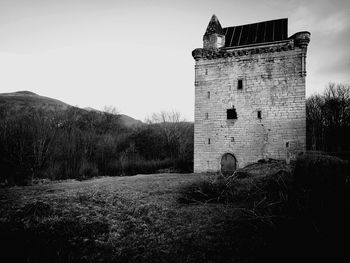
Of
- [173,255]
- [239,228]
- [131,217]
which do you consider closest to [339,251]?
[239,228]

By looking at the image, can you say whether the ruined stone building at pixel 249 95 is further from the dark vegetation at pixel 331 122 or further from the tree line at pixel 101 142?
the dark vegetation at pixel 331 122

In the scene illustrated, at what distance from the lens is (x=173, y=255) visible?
3504 mm

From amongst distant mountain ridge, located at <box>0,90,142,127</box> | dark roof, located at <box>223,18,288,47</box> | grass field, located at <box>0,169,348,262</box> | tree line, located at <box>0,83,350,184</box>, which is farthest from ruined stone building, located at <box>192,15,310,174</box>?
distant mountain ridge, located at <box>0,90,142,127</box>

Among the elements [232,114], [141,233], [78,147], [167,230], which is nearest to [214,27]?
[232,114]

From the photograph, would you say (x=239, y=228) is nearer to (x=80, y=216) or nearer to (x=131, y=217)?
(x=131, y=217)

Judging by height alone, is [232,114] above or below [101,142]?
above

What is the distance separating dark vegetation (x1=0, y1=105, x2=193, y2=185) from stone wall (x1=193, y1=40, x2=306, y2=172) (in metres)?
7.99

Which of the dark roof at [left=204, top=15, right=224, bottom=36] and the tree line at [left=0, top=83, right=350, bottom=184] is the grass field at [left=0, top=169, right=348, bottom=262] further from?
the dark roof at [left=204, top=15, right=224, bottom=36]

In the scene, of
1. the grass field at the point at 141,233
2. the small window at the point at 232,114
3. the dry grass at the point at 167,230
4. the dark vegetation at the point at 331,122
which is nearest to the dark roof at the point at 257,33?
the small window at the point at 232,114

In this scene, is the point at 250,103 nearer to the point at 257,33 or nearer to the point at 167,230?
the point at 257,33

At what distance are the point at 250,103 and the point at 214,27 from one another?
6.62 metres

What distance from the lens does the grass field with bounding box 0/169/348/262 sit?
3391mm

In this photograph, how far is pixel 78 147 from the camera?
21984 millimetres

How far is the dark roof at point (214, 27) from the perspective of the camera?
16.3m
